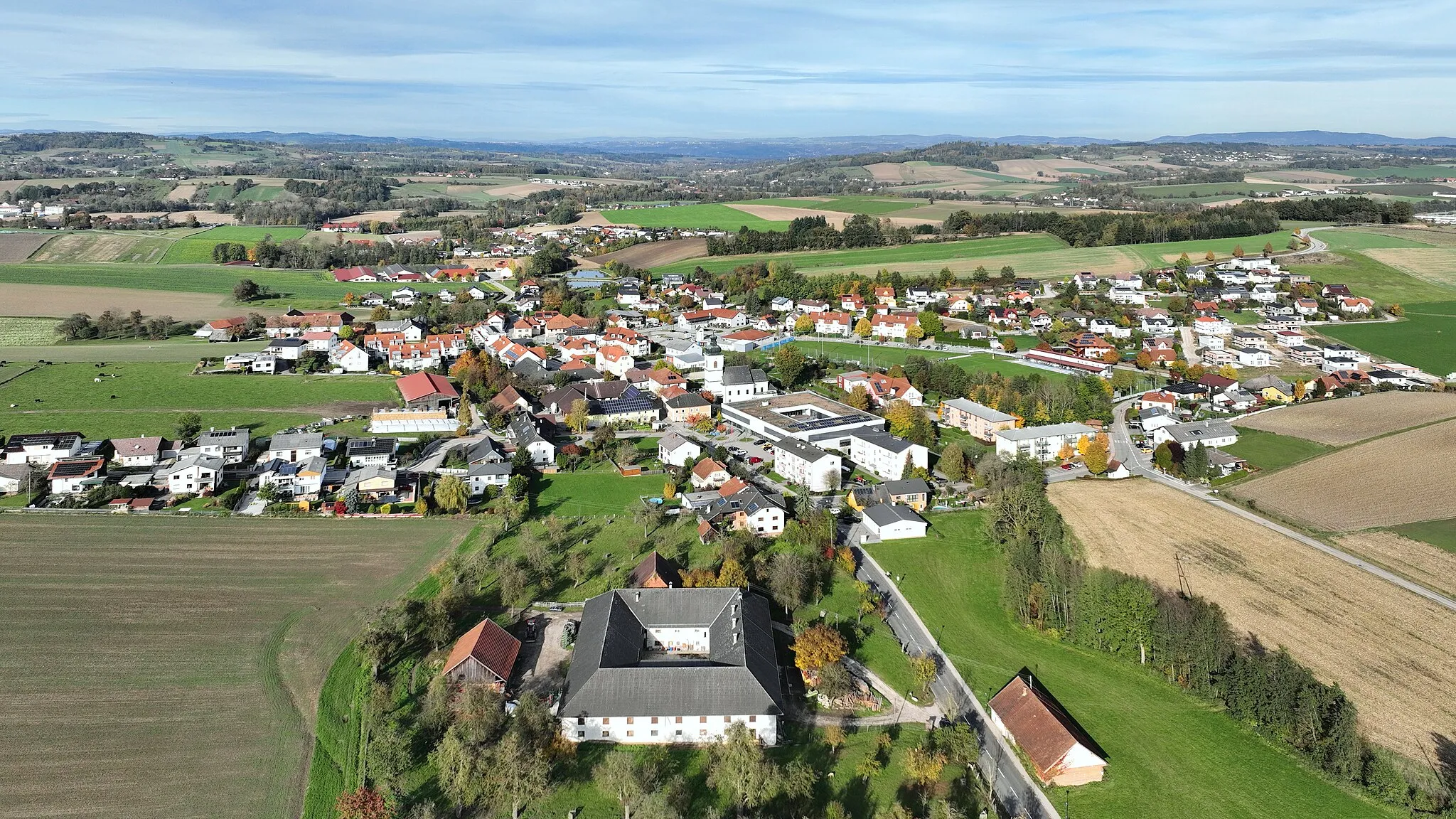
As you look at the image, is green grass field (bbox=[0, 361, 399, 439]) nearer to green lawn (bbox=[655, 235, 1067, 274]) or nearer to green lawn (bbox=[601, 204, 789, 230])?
green lawn (bbox=[655, 235, 1067, 274])

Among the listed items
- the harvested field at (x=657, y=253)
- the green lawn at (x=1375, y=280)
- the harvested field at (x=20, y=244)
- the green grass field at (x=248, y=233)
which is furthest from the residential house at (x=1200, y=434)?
the harvested field at (x=20, y=244)

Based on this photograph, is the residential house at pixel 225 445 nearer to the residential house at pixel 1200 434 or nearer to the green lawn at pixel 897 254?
the residential house at pixel 1200 434

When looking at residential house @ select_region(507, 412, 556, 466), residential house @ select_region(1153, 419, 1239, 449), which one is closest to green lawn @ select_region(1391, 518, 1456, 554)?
residential house @ select_region(1153, 419, 1239, 449)

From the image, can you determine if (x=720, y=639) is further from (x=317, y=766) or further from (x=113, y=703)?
(x=113, y=703)

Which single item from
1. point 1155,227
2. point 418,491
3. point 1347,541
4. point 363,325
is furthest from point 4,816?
point 1155,227

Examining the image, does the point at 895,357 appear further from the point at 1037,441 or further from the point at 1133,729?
the point at 1133,729

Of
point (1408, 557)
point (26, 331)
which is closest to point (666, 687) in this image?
point (1408, 557)
